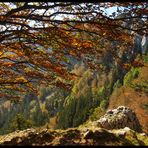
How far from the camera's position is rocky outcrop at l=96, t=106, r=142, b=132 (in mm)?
25900

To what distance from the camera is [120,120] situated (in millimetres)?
27688

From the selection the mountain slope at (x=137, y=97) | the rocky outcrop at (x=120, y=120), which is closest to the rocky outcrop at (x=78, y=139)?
the mountain slope at (x=137, y=97)

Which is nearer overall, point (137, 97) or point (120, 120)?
point (120, 120)

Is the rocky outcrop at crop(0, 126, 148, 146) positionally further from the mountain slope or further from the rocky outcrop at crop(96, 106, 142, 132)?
the rocky outcrop at crop(96, 106, 142, 132)

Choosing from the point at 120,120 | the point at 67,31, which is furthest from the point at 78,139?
the point at 120,120

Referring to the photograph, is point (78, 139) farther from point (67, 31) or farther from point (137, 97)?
point (137, 97)

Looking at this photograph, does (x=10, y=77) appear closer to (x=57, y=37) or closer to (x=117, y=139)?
(x=57, y=37)

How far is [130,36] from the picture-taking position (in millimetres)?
12539

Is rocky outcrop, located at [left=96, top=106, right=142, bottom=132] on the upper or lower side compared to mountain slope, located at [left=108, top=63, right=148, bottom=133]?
upper

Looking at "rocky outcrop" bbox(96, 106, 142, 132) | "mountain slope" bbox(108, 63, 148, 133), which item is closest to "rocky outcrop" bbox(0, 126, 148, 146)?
"mountain slope" bbox(108, 63, 148, 133)

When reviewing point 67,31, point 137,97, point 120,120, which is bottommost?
point 137,97

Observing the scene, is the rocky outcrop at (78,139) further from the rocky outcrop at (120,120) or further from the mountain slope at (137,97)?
the rocky outcrop at (120,120)

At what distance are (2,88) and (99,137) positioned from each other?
9.75 metres

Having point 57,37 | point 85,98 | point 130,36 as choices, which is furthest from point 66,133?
point 85,98
